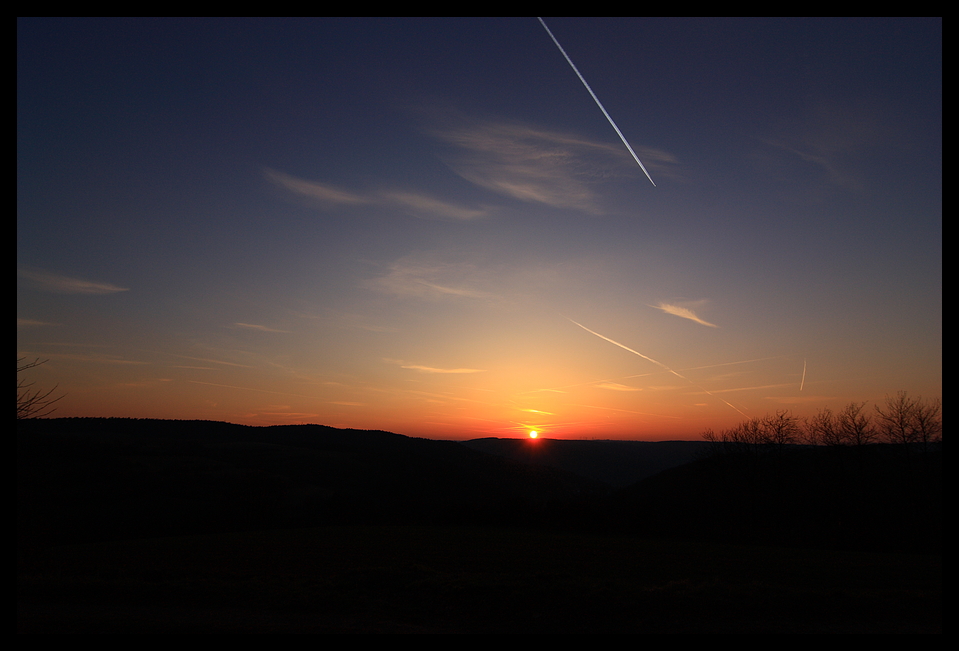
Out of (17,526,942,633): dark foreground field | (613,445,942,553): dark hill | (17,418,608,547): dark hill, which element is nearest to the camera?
(17,526,942,633): dark foreground field

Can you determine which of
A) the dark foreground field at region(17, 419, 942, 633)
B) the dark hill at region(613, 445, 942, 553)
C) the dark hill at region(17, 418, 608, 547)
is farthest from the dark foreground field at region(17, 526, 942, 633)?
the dark hill at region(613, 445, 942, 553)

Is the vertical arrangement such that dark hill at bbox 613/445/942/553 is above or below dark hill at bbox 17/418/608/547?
above

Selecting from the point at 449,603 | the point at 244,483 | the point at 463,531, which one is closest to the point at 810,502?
the point at 463,531

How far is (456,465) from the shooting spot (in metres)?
119

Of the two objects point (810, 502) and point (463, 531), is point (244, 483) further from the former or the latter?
point (810, 502)

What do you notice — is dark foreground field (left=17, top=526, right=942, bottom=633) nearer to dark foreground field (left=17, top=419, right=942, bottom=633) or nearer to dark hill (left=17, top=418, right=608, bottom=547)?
dark foreground field (left=17, top=419, right=942, bottom=633)

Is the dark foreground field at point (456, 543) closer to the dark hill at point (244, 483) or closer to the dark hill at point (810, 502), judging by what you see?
the dark hill at point (810, 502)

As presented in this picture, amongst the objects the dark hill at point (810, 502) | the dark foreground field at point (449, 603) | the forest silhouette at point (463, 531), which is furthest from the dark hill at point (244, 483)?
the dark hill at point (810, 502)

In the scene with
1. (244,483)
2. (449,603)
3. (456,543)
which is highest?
(449,603)

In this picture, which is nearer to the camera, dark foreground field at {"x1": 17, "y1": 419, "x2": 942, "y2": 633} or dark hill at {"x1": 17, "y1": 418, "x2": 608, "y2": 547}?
dark foreground field at {"x1": 17, "y1": 419, "x2": 942, "y2": 633}

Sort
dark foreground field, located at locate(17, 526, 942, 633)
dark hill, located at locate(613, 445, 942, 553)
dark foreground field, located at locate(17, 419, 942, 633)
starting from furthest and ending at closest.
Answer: dark hill, located at locate(613, 445, 942, 553)
dark foreground field, located at locate(17, 419, 942, 633)
dark foreground field, located at locate(17, 526, 942, 633)

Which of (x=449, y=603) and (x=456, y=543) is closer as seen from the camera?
(x=449, y=603)

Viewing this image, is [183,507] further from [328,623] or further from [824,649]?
[824,649]
